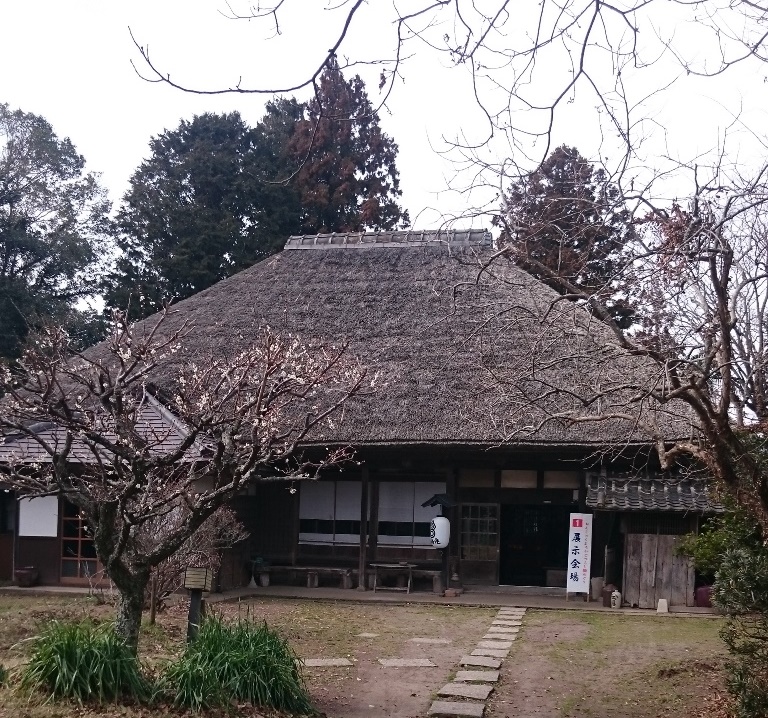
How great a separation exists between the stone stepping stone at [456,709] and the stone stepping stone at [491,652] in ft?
7.73

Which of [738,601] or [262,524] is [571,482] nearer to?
[262,524]

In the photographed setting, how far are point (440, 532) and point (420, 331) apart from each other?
398 cm

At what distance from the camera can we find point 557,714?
24.3 feet

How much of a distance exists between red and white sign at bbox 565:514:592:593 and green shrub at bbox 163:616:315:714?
8.26 metres

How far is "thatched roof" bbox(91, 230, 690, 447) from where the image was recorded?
46.5 ft

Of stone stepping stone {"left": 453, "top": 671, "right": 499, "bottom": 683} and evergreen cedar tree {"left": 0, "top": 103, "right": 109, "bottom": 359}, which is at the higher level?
evergreen cedar tree {"left": 0, "top": 103, "right": 109, "bottom": 359}

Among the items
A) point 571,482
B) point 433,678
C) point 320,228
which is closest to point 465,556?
point 571,482

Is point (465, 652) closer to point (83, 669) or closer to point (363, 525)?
point (83, 669)

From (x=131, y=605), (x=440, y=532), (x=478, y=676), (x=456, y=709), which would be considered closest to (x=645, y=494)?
(x=440, y=532)

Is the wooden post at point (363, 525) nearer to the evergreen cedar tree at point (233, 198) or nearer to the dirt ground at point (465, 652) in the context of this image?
the dirt ground at point (465, 652)

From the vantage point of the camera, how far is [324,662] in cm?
929

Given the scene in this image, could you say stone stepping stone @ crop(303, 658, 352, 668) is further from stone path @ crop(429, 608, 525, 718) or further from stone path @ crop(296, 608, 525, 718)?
stone path @ crop(429, 608, 525, 718)

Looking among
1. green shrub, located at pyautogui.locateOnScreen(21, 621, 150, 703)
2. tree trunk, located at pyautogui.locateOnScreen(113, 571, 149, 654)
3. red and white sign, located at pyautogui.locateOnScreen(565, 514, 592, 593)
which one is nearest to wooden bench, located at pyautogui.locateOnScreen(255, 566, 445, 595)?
red and white sign, located at pyautogui.locateOnScreen(565, 514, 592, 593)

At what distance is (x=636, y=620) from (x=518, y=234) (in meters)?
8.01
